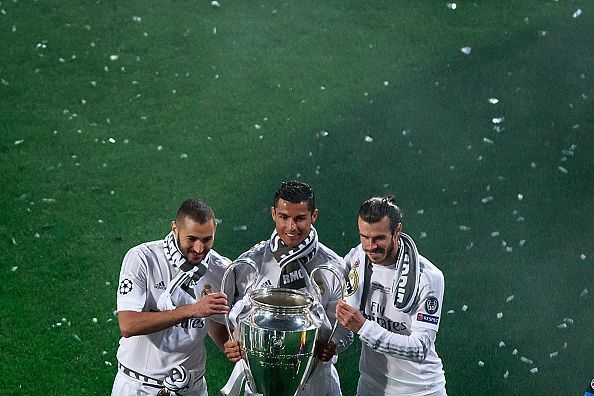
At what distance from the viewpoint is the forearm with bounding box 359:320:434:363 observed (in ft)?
14.8

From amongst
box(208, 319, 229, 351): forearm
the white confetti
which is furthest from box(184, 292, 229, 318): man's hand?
the white confetti

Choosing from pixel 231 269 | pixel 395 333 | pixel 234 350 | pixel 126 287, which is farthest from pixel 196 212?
pixel 395 333

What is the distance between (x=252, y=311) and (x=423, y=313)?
76cm

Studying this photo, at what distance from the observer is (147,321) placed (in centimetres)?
467

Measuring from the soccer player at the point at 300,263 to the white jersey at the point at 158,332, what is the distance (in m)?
0.19

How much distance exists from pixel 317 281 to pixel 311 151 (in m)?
4.90

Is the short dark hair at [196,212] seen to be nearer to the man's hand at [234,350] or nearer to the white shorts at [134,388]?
the man's hand at [234,350]

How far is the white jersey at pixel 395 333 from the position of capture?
4617mm

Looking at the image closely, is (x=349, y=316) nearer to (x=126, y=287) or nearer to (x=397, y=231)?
(x=397, y=231)

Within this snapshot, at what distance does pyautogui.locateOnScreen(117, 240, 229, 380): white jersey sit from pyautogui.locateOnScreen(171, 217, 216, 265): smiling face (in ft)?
0.59

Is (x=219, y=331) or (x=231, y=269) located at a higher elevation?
(x=231, y=269)

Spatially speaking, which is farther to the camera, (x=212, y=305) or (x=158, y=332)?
(x=158, y=332)

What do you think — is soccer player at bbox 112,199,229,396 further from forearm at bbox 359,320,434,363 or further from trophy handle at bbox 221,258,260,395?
forearm at bbox 359,320,434,363

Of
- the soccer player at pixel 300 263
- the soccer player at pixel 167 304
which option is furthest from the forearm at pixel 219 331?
the soccer player at pixel 300 263
